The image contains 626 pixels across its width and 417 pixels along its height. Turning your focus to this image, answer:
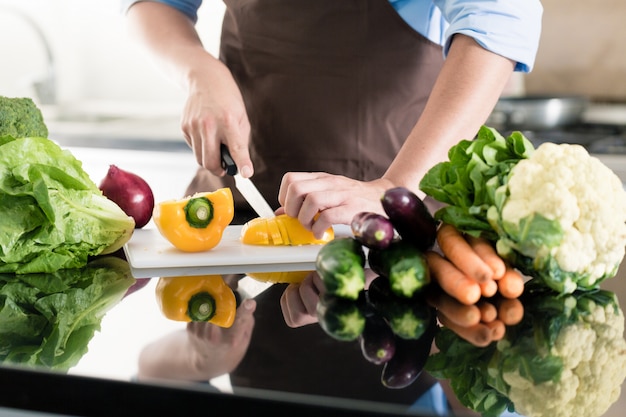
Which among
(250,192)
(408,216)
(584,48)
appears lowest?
(584,48)

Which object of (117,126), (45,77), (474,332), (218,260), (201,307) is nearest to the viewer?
(474,332)

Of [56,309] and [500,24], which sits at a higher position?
[500,24]

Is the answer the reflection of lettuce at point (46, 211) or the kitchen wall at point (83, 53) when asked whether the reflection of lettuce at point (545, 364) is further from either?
the kitchen wall at point (83, 53)

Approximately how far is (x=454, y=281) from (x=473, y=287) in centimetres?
2

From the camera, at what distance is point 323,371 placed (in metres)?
0.80

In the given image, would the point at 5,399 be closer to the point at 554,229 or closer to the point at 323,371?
the point at 323,371

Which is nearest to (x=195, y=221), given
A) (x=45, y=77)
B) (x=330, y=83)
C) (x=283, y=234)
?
(x=283, y=234)

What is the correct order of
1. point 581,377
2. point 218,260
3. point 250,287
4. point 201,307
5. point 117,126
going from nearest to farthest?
1. point 581,377
2. point 201,307
3. point 250,287
4. point 218,260
5. point 117,126

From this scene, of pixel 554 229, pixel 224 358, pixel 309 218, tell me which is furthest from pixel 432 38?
pixel 224 358

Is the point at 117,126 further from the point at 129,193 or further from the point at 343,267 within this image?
the point at 343,267

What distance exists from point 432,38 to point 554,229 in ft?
2.95

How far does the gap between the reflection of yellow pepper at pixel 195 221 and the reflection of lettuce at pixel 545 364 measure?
1.62 ft

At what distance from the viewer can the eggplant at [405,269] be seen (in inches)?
39.8

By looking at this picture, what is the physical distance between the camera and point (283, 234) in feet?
4.45
